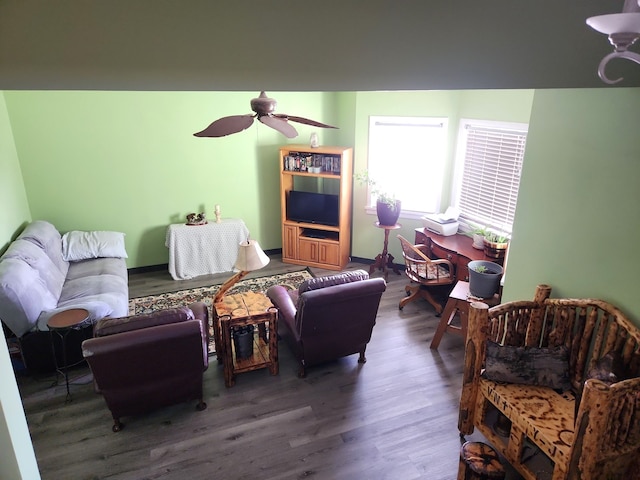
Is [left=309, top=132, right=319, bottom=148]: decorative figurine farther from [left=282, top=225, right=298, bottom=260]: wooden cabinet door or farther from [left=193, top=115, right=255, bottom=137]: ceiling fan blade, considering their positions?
[left=193, top=115, right=255, bottom=137]: ceiling fan blade

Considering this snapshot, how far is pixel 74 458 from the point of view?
2.99 metres

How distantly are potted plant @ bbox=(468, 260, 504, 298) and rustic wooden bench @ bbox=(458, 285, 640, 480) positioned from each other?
0.71 m

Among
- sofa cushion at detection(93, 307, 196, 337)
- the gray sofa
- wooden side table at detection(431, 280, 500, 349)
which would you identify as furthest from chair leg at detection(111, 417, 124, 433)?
wooden side table at detection(431, 280, 500, 349)

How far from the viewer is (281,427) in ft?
10.8

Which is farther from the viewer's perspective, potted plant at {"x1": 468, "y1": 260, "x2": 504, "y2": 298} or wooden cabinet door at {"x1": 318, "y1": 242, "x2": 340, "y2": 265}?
wooden cabinet door at {"x1": 318, "y1": 242, "x2": 340, "y2": 265}

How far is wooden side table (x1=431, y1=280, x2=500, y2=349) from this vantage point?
3.96m

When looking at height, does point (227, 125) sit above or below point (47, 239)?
above

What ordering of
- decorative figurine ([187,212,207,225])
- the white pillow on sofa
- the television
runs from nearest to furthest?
1. the white pillow on sofa
2. decorative figurine ([187,212,207,225])
3. the television

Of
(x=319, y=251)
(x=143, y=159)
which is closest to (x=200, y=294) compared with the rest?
(x=319, y=251)

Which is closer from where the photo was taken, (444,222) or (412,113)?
(444,222)

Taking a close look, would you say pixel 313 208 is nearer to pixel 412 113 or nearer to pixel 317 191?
pixel 317 191

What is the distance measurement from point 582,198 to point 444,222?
2.53 m

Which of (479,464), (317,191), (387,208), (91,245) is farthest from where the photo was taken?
(317,191)

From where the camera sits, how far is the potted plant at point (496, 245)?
4.46m
